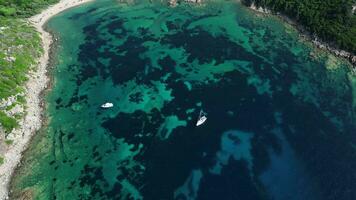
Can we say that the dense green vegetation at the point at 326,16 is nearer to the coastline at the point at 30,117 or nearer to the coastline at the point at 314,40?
the coastline at the point at 314,40

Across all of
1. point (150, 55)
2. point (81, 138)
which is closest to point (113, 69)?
point (150, 55)

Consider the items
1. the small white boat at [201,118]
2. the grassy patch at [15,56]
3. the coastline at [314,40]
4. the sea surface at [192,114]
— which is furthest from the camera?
the coastline at [314,40]

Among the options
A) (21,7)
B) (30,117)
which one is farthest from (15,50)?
(21,7)

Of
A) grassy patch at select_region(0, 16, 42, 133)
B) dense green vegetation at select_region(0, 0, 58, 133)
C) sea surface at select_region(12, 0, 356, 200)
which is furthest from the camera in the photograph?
grassy patch at select_region(0, 16, 42, 133)

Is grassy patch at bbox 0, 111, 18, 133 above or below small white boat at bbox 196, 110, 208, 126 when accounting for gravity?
above

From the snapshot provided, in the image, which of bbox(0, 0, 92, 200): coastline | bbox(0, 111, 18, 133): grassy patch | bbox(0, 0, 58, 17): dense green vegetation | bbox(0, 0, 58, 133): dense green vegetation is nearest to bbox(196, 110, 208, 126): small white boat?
bbox(0, 0, 92, 200): coastline

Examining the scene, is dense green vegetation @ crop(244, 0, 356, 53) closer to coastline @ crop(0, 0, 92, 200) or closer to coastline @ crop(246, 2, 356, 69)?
coastline @ crop(246, 2, 356, 69)

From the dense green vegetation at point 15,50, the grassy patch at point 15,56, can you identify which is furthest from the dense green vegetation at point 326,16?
the dense green vegetation at point 15,50
